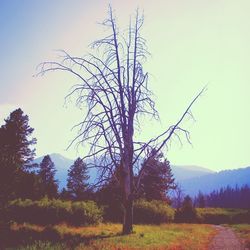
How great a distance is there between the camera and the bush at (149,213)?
121 ft

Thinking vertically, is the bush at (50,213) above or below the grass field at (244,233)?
above

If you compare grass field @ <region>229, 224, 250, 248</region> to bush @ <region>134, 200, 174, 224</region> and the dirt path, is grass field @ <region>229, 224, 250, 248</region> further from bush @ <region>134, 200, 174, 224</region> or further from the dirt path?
bush @ <region>134, 200, 174, 224</region>

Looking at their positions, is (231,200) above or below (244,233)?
above


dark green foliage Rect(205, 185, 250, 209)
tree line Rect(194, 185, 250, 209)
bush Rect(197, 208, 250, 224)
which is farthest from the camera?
dark green foliage Rect(205, 185, 250, 209)

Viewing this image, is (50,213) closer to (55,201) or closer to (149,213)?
(55,201)

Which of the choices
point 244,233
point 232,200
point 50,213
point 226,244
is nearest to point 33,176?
point 50,213

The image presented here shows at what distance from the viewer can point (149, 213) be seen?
37.1 meters

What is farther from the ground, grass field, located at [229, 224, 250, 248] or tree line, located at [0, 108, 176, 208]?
tree line, located at [0, 108, 176, 208]

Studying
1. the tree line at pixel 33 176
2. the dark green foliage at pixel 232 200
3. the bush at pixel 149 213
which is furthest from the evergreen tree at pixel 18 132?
the dark green foliage at pixel 232 200

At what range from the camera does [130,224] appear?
72.8 ft

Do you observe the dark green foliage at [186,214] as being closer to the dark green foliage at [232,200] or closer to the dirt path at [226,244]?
the dirt path at [226,244]

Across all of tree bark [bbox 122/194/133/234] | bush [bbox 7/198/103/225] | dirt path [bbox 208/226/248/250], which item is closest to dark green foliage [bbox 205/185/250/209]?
bush [bbox 7/198/103/225]

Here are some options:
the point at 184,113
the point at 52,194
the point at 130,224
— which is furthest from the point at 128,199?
the point at 52,194

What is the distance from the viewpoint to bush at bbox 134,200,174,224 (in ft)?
121
